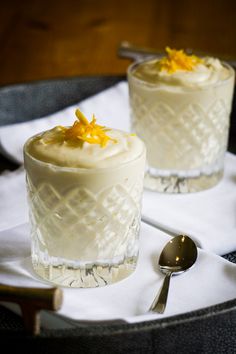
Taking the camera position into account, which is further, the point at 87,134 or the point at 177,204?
the point at 177,204

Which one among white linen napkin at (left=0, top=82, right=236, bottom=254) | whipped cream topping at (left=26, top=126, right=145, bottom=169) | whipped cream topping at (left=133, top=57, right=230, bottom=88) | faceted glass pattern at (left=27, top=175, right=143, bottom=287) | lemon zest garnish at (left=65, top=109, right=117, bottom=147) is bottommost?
white linen napkin at (left=0, top=82, right=236, bottom=254)

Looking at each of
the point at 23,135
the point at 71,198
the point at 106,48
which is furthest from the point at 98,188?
the point at 106,48

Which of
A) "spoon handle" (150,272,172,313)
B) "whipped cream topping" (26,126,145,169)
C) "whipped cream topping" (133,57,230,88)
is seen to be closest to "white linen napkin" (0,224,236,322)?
"spoon handle" (150,272,172,313)

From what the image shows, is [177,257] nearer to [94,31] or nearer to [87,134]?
[87,134]

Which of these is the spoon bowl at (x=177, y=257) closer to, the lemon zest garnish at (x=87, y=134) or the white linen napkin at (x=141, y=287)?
the white linen napkin at (x=141, y=287)

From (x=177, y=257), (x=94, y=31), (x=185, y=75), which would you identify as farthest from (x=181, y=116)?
(x=94, y=31)

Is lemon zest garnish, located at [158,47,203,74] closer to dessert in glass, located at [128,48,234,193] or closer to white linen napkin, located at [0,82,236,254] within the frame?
dessert in glass, located at [128,48,234,193]
